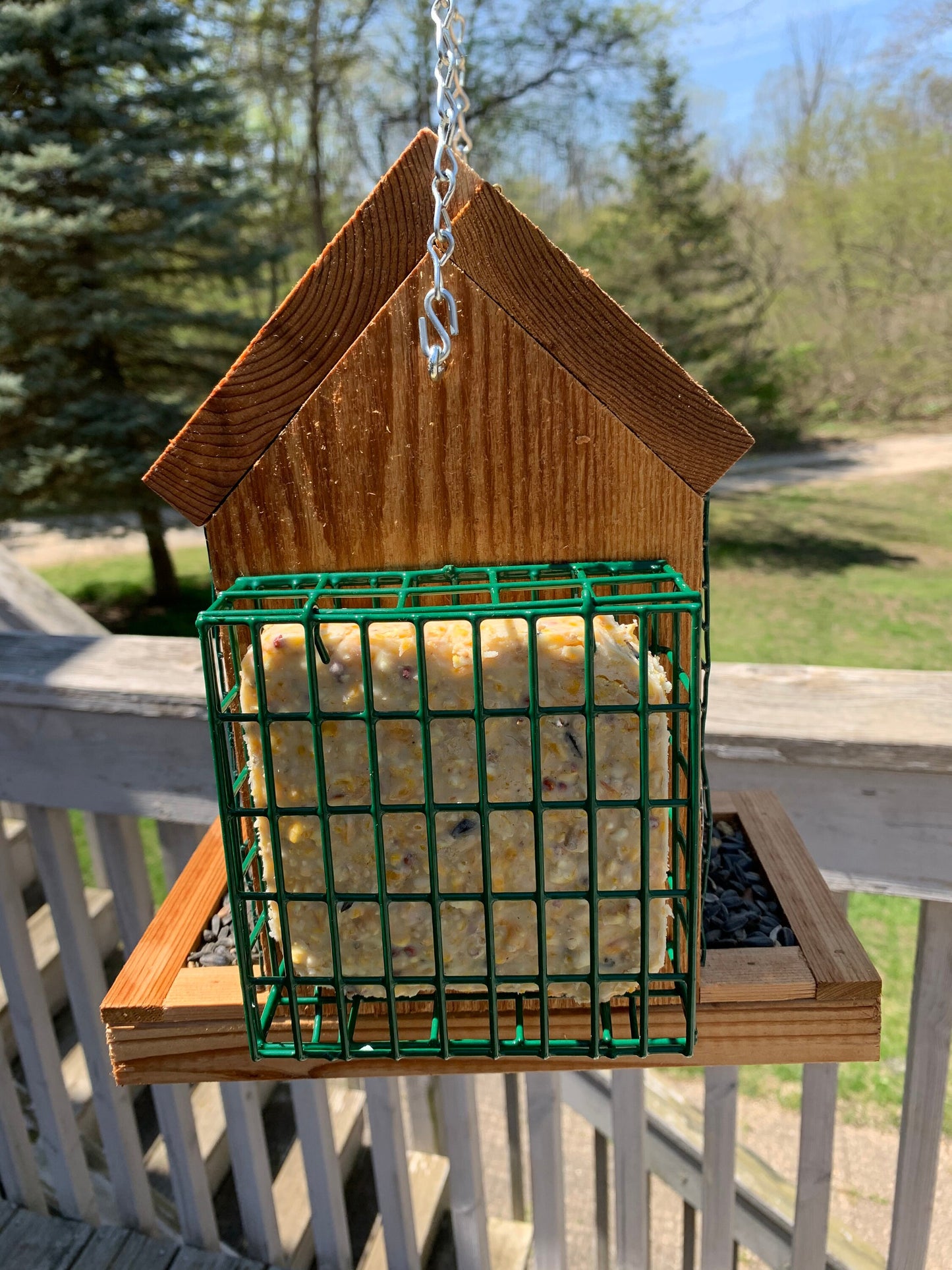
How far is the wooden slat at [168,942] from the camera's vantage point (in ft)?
2.67

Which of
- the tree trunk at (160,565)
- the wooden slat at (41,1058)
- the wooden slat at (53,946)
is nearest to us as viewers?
the wooden slat at (41,1058)

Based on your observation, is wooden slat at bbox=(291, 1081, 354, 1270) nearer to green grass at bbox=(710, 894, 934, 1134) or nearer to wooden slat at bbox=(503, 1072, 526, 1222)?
wooden slat at bbox=(503, 1072, 526, 1222)

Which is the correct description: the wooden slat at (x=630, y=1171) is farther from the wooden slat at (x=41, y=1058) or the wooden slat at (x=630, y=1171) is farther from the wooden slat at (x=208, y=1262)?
the wooden slat at (x=41, y=1058)

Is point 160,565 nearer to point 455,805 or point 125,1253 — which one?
point 125,1253

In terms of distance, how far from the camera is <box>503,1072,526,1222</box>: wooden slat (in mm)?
1854

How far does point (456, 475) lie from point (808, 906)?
0.56 m

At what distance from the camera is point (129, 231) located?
21.2ft

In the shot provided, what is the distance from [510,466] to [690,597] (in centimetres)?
22

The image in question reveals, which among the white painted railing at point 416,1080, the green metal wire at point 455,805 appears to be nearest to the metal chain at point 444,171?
the green metal wire at point 455,805

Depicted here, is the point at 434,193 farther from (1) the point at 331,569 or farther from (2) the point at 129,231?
(2) the point at 129,231

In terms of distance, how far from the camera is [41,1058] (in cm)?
157

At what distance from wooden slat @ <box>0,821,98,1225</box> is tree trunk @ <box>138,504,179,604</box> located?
5.64 metres

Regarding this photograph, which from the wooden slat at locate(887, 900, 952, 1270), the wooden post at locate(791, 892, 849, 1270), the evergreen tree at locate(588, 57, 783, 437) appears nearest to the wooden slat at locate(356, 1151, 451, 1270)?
the wooden post at locate(791, 892, 849, 1270)

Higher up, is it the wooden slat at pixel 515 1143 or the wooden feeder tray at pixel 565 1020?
the wooden feeder tray at pixel 565 1020
